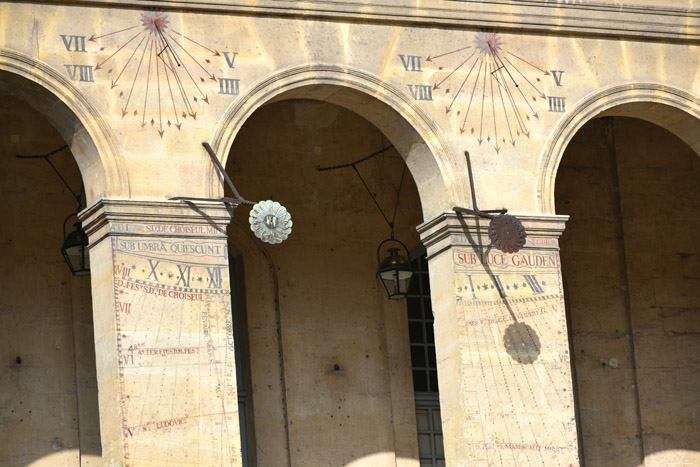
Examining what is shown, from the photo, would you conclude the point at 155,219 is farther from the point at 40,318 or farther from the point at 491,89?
the point at 491,89

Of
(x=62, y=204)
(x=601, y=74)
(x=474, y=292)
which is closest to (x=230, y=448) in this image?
(x=474, y=292)

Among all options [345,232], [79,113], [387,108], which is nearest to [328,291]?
[345,232]

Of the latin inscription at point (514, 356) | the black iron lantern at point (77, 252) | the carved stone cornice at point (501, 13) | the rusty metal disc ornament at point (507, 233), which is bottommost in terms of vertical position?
the latin inscription at point (514, 356)

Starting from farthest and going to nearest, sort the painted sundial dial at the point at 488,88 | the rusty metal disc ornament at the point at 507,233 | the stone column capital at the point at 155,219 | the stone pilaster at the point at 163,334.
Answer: the painted sundial dial at the point at 488,88
the rusty metal disc ornament at the point at 507,233
the stone column capital at the point at 155,219
the stone pilaster at the point at 163,334

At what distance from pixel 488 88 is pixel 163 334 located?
436cm

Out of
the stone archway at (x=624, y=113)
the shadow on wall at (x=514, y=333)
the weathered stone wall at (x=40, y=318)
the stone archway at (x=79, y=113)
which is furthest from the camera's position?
the weathered stone wall at (x=40, y=318)

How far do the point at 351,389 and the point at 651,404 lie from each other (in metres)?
3.73

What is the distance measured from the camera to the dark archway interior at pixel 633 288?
63.7ft

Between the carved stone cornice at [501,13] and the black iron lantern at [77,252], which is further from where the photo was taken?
the black iron lantern at [77,252]

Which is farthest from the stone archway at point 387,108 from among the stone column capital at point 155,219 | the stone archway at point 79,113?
the stone archway at point 79,113

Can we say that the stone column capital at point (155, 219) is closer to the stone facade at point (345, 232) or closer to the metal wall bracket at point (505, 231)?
the stone facade at point (345, 232)

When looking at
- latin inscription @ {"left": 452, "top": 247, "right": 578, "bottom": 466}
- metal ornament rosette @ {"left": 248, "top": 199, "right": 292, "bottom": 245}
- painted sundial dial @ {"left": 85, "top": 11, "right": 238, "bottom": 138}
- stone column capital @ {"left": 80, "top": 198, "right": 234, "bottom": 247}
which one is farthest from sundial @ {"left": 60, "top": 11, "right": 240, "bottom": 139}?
latin inscription @ {"left": 452, "top": 247, "right": 578, "bottom": 466}

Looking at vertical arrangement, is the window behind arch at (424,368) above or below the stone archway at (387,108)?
below

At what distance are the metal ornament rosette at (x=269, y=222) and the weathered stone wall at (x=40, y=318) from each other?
118 inches
